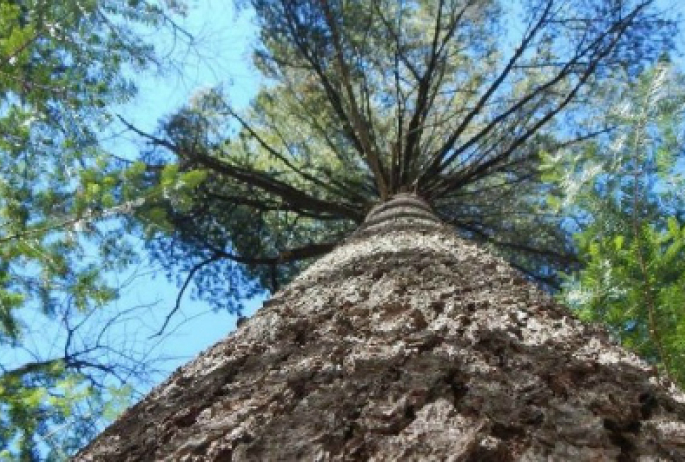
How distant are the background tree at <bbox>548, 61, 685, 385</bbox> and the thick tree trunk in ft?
2.04

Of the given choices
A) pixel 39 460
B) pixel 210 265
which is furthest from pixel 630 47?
pixel 39 460

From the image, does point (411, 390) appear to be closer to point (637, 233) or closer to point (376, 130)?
point (637, 233)

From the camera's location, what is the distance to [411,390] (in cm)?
136

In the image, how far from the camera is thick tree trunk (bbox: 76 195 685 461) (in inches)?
46.1

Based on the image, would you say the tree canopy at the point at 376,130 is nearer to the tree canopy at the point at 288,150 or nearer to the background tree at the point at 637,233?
the tree canopy at the point at 288,150

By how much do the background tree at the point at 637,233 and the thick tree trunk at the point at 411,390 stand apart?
0.62 meters

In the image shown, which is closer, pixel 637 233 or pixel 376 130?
pixel 637 233

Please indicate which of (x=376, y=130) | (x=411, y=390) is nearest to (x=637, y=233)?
(x=411, y=390)

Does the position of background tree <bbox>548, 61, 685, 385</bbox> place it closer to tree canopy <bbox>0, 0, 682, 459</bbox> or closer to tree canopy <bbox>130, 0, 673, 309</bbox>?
tree canopy <bbox>0, 0, 682, 459</bbox>

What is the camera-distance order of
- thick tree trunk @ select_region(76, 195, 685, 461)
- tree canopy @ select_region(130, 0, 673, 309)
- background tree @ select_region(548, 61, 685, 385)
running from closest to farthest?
thick tree trunk @ select_region(76, 195, 685, 461) < background tree @ select_region(548, 61, 685, 385) < tree canopy @ select_region(130, 0, 673, 309)

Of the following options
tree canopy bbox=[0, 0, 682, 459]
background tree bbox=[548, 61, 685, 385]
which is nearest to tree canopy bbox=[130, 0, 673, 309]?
tree canopy bbox=[0, 0, 682, 459]

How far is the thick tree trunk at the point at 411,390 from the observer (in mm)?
1172

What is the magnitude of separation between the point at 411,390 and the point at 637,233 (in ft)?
5.17

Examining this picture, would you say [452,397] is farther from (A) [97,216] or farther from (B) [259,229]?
(B) [259,229]
